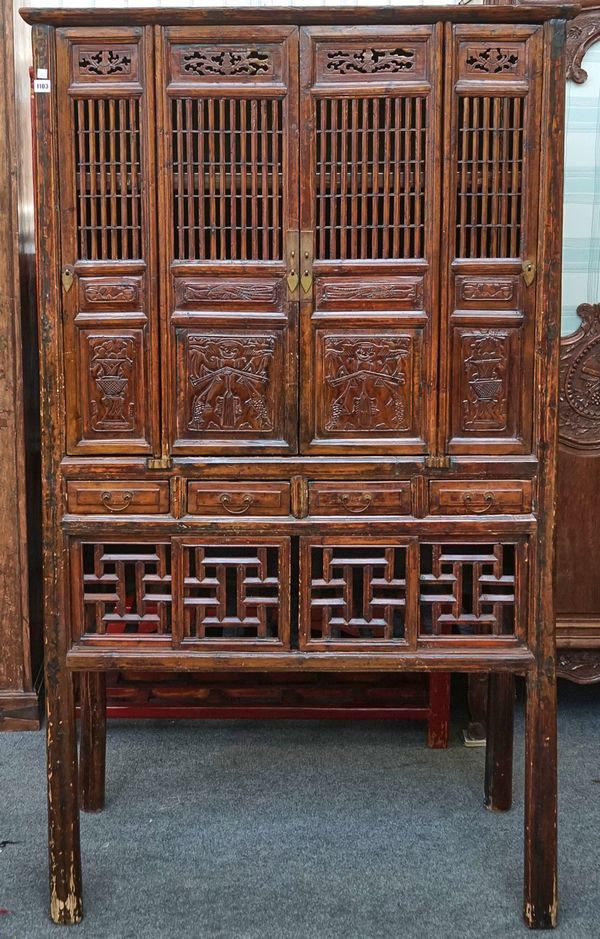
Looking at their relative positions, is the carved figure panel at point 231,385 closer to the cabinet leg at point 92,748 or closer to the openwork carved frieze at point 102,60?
the openwork carved frieze at point 102,60

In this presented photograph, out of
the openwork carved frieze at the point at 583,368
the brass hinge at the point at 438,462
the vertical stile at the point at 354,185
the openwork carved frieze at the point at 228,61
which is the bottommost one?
the brass hinge at the point at 438,462

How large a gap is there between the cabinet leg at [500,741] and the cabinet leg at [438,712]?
1.26 feet

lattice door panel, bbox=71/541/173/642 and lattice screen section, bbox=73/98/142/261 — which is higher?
lattice screen section, bbox=73/98/142/261

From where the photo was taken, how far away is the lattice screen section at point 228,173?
91.2 inches

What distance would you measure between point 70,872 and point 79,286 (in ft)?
4.73

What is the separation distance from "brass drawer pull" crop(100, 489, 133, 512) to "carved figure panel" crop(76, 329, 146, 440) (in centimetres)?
14

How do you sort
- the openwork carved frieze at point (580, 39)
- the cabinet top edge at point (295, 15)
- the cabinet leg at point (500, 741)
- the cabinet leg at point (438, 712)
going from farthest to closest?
the cabinet leg at point (438, 712), the openwork carved frieze at point (580, 39), the cabinet leg at point (500, 741), the cabinet top edge at point (295, 15)

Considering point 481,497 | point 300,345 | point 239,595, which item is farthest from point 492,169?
point 239,595

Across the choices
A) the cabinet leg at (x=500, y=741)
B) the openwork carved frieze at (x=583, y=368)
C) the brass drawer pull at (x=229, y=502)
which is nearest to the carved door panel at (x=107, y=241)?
the brass drawer pull at (x=229, y=502)

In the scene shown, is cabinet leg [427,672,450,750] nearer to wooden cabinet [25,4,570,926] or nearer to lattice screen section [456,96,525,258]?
wooden cabinet [25,4,570,926]

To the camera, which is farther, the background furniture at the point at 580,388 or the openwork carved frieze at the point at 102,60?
the background furniture at the point at 580,388

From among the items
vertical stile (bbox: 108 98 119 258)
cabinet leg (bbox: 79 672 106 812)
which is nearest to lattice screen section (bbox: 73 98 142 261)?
vertical stile (bbox: 108 98 119 258)

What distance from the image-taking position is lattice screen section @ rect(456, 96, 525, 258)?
7.59ft

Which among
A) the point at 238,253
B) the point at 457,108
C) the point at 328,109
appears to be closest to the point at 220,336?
the point at 238,253
